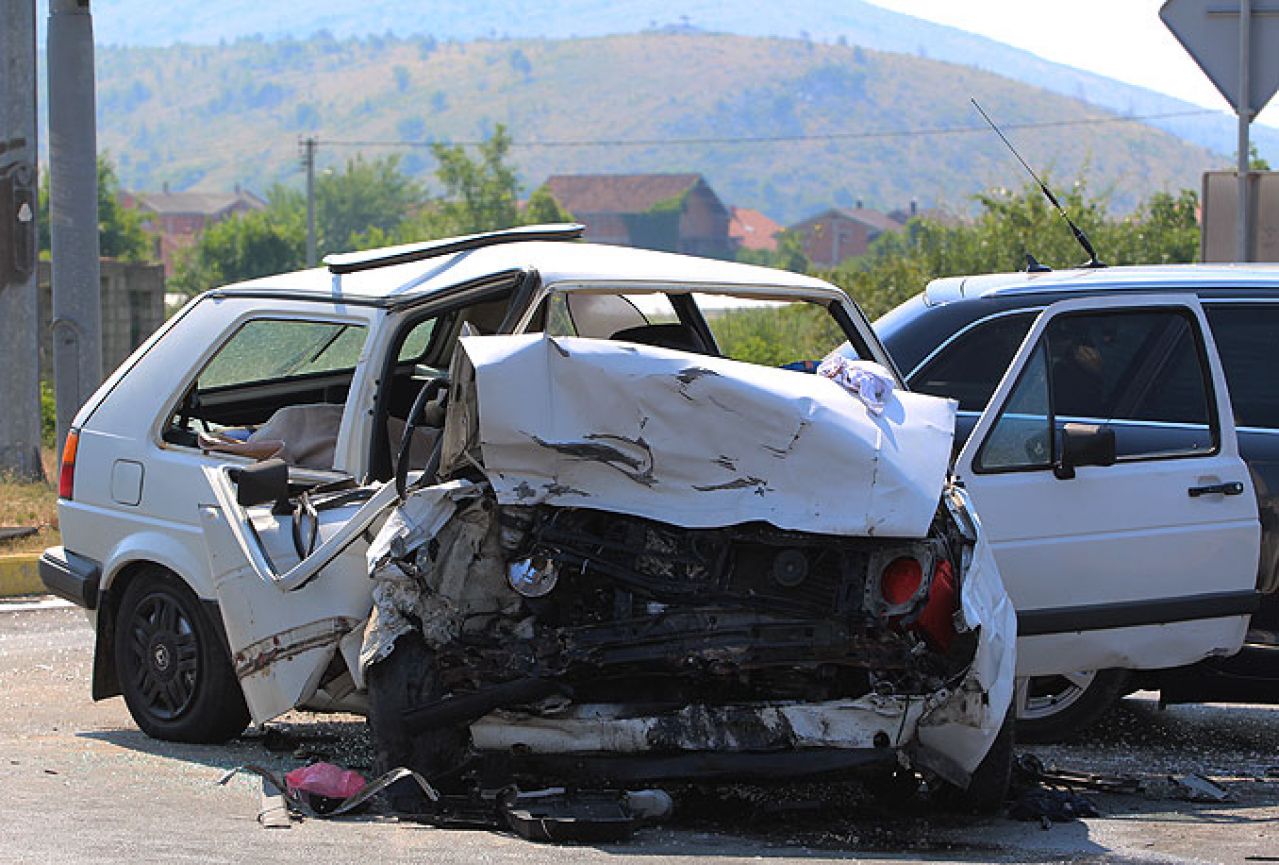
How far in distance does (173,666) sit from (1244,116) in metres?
7.11

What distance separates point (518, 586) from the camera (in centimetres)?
568

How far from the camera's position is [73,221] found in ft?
45.4

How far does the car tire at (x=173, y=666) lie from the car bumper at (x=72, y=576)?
0.15 meters

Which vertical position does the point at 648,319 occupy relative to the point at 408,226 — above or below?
below

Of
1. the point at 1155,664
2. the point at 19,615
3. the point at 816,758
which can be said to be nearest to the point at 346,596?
the point at 816,758

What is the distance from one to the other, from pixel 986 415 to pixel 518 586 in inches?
82.4

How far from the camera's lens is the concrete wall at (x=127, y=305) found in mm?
27344

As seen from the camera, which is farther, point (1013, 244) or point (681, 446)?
point (1013, 244)

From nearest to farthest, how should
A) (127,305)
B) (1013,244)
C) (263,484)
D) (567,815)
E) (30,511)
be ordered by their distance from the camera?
(567,815), (263,484), (30,511), (127,305), (1013,244)

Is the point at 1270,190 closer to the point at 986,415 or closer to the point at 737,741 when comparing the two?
the point at 986,415

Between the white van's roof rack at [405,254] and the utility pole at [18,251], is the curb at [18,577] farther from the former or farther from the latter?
the white van's roof rack at [405,254]

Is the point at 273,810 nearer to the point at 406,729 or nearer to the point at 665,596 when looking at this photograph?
the point at 406,729

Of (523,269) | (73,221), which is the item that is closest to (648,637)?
(523,269)

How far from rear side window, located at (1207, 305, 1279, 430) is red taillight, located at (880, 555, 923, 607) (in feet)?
7.60
